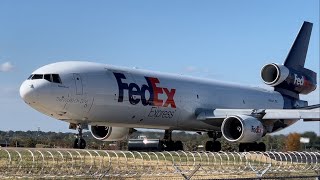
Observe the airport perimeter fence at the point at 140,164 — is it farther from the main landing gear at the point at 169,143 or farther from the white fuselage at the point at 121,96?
the main landing gear at the point at 169,143

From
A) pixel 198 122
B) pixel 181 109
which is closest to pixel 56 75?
pixel 181 109

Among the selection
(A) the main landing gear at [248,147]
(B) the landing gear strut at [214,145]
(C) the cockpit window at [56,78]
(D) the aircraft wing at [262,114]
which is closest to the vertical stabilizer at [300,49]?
(B) the landing gear strut at [214,145]

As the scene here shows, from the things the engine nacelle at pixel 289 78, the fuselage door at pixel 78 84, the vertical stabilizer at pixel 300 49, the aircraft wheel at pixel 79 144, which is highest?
the vertical stabilizer at pixel 300 49

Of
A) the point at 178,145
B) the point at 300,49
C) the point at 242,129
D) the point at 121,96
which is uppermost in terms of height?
the point at 300,49

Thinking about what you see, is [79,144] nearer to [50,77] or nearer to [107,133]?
[50,77]

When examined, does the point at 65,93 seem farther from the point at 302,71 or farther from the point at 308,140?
the point at 302,71

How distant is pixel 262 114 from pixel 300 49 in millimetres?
11457

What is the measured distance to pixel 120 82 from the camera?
2659 cm

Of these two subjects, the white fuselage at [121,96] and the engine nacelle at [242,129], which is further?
the engine nacelle at [242,129]

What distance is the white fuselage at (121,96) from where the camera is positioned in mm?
24406

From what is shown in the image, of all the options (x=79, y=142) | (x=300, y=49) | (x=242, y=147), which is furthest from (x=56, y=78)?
(x=300, y=49)

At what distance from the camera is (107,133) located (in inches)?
1220

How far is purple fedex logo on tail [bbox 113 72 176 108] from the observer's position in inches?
1054

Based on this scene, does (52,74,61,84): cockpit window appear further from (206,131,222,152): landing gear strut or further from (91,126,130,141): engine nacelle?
(206,131,222,152): landing gear strut
